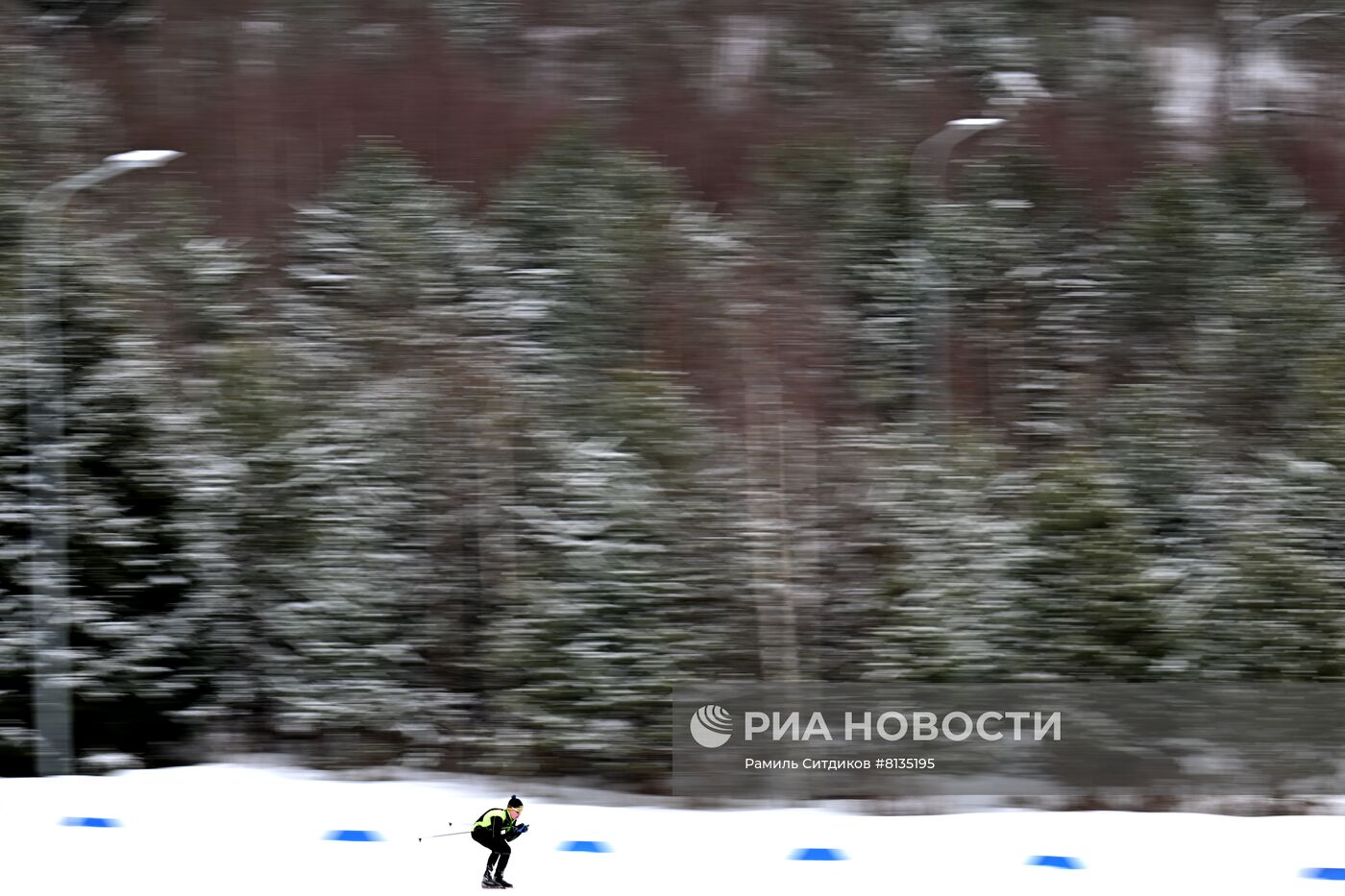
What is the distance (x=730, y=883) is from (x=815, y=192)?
→ 19552 mm

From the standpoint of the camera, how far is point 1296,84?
34500 mm

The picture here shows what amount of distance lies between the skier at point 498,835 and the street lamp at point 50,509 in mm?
6911

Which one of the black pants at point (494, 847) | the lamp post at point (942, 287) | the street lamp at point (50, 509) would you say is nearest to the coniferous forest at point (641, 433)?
the lamp post at point (942, 287)

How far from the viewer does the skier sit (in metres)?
7.08

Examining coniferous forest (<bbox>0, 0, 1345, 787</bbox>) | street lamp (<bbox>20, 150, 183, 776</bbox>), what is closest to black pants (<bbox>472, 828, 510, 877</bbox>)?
coniferous forest (<bbox>0, 0, 1345, 787</bbox>)

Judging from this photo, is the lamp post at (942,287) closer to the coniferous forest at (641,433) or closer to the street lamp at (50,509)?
the coniferous forest at (641,433)

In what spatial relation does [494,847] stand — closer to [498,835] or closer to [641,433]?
[498,835]

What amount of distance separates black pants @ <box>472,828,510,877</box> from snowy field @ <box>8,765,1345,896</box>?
11.9 inches

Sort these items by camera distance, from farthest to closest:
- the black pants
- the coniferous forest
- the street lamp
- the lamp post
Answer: the lamp post < the street lamp < the coniferous forest < the black pants

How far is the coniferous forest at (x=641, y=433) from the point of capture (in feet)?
40.9

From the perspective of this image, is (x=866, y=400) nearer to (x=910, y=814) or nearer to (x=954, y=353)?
(x=954, y=353)

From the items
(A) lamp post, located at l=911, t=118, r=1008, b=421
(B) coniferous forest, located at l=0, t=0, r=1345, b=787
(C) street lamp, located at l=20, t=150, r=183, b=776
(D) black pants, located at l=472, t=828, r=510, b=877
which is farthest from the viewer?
(A) lamp post, located at l=911, t=118, r=1008, b=421

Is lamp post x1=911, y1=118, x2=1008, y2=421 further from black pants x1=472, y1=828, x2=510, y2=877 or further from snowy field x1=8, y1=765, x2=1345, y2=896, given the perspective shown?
black pants x1=472, y1=828, x2=510, y2=877

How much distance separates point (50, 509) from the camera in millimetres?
12828
